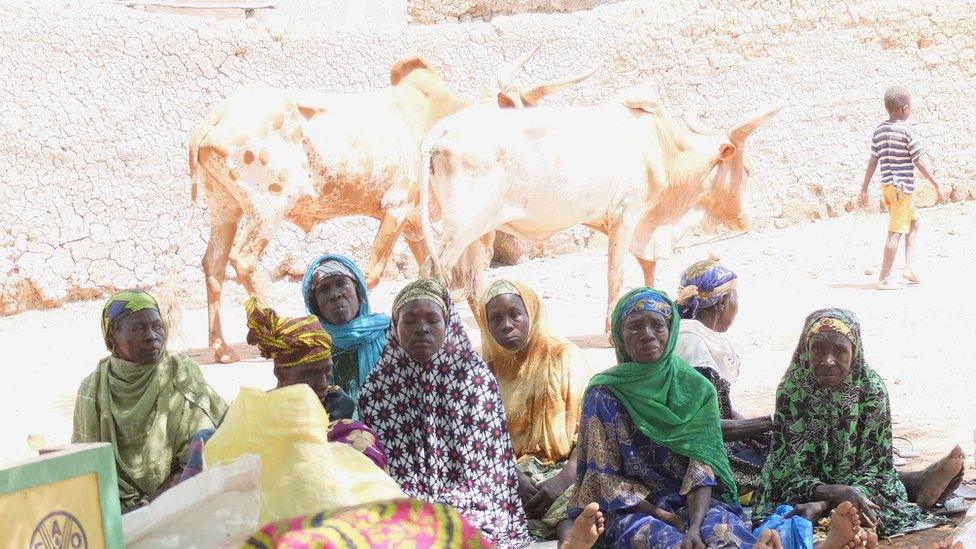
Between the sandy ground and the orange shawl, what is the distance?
1336 millimetres

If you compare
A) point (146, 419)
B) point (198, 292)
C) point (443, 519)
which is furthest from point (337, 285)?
point (198, 292)

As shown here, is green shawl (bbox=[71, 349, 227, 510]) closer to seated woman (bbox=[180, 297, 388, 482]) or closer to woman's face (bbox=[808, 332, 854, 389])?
seated woman (bbox=[180, 297, 388, 482])

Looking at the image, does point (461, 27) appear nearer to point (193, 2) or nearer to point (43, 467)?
point (193, 2)

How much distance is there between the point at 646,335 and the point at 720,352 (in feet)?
2.94

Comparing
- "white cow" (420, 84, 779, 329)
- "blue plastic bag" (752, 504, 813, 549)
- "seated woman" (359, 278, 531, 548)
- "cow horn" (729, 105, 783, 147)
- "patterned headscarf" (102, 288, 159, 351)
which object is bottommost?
"blue plastic bag" (752, 504, 813, 549)

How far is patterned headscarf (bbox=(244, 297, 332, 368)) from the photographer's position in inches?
177

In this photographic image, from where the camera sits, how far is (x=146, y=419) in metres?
4.78

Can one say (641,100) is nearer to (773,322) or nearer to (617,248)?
(617,248)

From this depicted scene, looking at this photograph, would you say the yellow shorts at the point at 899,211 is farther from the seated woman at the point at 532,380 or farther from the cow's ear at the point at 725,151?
the seated woman at the point at 532,380

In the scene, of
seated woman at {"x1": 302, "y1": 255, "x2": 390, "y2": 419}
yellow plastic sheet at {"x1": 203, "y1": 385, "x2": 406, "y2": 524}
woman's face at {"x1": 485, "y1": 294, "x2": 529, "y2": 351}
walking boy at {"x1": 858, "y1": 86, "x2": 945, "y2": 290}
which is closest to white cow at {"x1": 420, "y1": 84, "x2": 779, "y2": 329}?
walking boy at {"x1": 858, "y1": 86, "x2": 945, "y2": 290}

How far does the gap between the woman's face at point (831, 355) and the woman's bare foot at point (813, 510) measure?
44 centimetres

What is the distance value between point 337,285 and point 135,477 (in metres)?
1.27

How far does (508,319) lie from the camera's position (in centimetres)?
500

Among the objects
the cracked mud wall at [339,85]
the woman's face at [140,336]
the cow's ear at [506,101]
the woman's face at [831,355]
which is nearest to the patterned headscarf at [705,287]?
Answer: the woman's face at [831,355]
